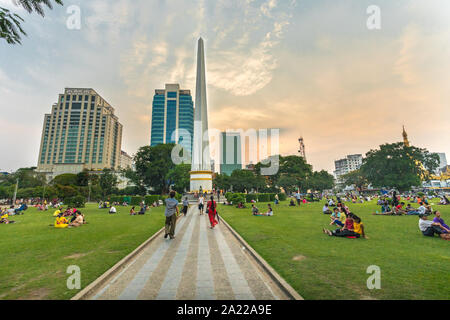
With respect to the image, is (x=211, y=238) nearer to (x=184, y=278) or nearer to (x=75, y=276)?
(x=184, y=278)

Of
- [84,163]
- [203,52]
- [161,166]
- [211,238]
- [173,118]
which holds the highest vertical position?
[173,118]

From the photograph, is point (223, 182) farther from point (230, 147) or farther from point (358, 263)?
point (230, 147)

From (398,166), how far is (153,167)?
56344 millimetres

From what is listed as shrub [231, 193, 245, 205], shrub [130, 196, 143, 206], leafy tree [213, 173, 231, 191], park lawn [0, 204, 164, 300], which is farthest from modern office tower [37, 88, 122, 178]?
park lawn [0, 204, 164, 300]

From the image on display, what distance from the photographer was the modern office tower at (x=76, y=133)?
117m

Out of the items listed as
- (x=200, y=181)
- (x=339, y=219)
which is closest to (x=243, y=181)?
(x=200, y=181)

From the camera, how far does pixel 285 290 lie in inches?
159

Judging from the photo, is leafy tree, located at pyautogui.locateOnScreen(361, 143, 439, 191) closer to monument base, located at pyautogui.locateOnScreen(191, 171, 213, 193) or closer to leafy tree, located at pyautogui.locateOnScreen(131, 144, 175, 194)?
monument base, located at pyautogui.locateOnScreen(191, 171, 213, 193)

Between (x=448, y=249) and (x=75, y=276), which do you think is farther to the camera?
(x=448, y=249)

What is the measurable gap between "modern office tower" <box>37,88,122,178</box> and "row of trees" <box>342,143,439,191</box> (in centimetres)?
12833

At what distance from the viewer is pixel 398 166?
45438 millimetres

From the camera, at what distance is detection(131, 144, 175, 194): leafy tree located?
1959 inches

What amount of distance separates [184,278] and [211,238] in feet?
15.5
